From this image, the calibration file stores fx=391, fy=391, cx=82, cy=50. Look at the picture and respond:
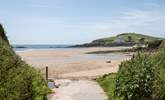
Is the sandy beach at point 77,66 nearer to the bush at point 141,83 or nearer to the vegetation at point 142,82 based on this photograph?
the vegetation at point 142,82

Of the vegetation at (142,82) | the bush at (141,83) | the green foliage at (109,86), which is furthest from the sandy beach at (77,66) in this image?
the bush at (141,83)

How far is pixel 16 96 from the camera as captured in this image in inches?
348

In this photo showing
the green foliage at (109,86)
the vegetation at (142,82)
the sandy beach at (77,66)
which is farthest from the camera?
the sandy beach at (77,66)

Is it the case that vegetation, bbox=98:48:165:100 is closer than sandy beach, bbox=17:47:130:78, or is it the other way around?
vegetation, bbox=98:48:165:100

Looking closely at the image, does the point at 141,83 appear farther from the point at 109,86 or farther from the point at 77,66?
the point at 77,66

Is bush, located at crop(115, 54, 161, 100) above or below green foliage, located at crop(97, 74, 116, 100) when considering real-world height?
above

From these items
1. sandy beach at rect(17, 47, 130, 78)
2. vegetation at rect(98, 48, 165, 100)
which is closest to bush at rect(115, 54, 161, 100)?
vegetation at rect(98, 48, 165, 100)

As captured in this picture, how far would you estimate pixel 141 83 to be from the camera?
45.5 feet

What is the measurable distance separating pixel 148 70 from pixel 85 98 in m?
3.98

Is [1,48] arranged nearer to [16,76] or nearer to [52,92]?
[16,76]

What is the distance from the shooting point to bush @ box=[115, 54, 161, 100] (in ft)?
45.1

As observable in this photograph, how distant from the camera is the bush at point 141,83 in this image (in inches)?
541

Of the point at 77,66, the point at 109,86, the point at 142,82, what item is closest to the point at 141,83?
the point at 142,82

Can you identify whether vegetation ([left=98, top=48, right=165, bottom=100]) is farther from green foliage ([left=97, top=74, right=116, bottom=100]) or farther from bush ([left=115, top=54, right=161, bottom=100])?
green foliage ([left=97, top=74, right=116, bottom=100])
